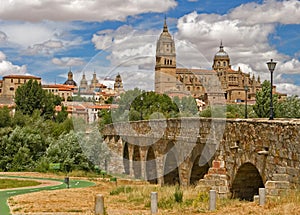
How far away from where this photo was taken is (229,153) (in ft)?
45.0

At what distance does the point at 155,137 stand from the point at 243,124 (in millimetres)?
9865

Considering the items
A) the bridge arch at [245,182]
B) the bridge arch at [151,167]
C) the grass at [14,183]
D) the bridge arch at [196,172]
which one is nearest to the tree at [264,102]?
the bridge arch at [151,167]

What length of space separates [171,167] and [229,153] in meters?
8.35

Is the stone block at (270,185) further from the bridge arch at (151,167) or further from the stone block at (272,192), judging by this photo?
the bridge arch at (151,167)

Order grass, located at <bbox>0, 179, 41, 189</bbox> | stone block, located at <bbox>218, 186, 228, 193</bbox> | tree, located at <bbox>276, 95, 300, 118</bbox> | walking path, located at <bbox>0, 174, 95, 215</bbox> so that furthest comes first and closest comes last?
tree, located at <bbox>276, 95, 300, 118</bbox> → grass, located at <bbox>0, 179, 41, 189</bbox> → walking path, located at <bbox>0, 174, 95, 215</bbox> → stone block, located at <bbox>218, 186, 228, 193</bbox>

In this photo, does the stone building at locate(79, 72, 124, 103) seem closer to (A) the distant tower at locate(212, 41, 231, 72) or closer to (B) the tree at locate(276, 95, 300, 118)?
(B) the tree at locate(276, 95, 300, 118)

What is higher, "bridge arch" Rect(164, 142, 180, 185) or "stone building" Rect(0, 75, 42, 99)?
"stone building" Rect(0, 75, 42, 99)

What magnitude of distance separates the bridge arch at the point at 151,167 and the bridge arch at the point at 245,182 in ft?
36.2

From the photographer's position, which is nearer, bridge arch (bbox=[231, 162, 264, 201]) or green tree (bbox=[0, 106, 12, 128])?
bridge arch (bbox=[231, 162, 264, 201])

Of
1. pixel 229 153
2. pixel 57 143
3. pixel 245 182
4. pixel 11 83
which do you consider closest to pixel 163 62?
pixel 57 143

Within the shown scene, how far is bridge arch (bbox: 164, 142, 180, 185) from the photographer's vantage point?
20138 millimetres

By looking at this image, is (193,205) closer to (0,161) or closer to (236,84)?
(0,161)

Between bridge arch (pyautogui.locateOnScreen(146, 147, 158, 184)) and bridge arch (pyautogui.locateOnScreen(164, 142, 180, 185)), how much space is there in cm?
215

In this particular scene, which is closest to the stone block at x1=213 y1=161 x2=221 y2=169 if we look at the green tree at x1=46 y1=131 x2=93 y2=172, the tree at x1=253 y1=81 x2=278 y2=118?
the green tree at x1=46 y1=131 x2=93 y2=172
